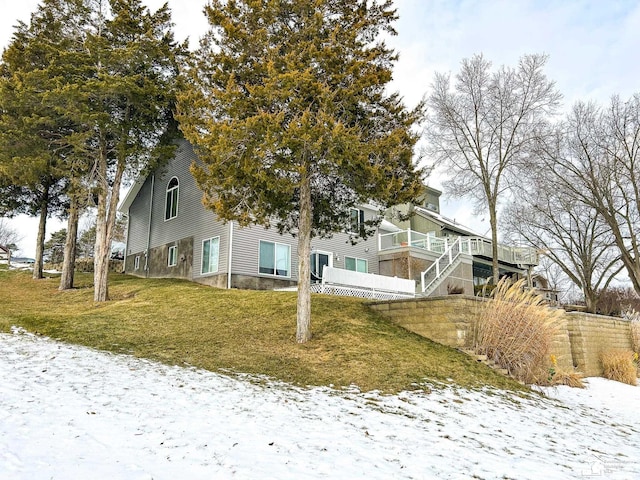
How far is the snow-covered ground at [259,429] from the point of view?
11.8 feet

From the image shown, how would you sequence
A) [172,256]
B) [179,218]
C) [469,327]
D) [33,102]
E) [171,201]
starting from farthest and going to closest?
[171,201]
[172,256]
[179,218]
[33,102]
[469,327]

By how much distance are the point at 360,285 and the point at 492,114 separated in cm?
1029

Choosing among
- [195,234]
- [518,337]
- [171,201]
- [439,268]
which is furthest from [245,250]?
[518,337]

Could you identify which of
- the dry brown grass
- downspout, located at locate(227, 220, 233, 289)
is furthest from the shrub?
downspout, located at locate(227, 220, 233, 289)

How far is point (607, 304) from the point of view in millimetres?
28094

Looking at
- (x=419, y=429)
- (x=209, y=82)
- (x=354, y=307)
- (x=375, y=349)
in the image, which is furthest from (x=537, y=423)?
(x=209, y=82)

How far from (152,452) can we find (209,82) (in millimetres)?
8647

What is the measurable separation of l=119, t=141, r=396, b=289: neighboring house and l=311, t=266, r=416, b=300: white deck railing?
1864 millimetres

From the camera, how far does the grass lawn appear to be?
789 centimetres

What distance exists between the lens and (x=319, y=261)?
68.9 feet

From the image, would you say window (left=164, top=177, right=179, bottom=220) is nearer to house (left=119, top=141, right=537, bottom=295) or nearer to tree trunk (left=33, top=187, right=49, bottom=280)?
house (left=119, top=141, right=537, bottom=295)

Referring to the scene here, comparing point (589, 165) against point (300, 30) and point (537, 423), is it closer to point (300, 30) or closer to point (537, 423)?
point (300, 30)

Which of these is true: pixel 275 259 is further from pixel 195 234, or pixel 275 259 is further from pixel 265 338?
pixel 265 338

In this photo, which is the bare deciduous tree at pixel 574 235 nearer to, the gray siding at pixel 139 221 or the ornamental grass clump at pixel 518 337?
the ornamental grass clump at pixel 518 337
